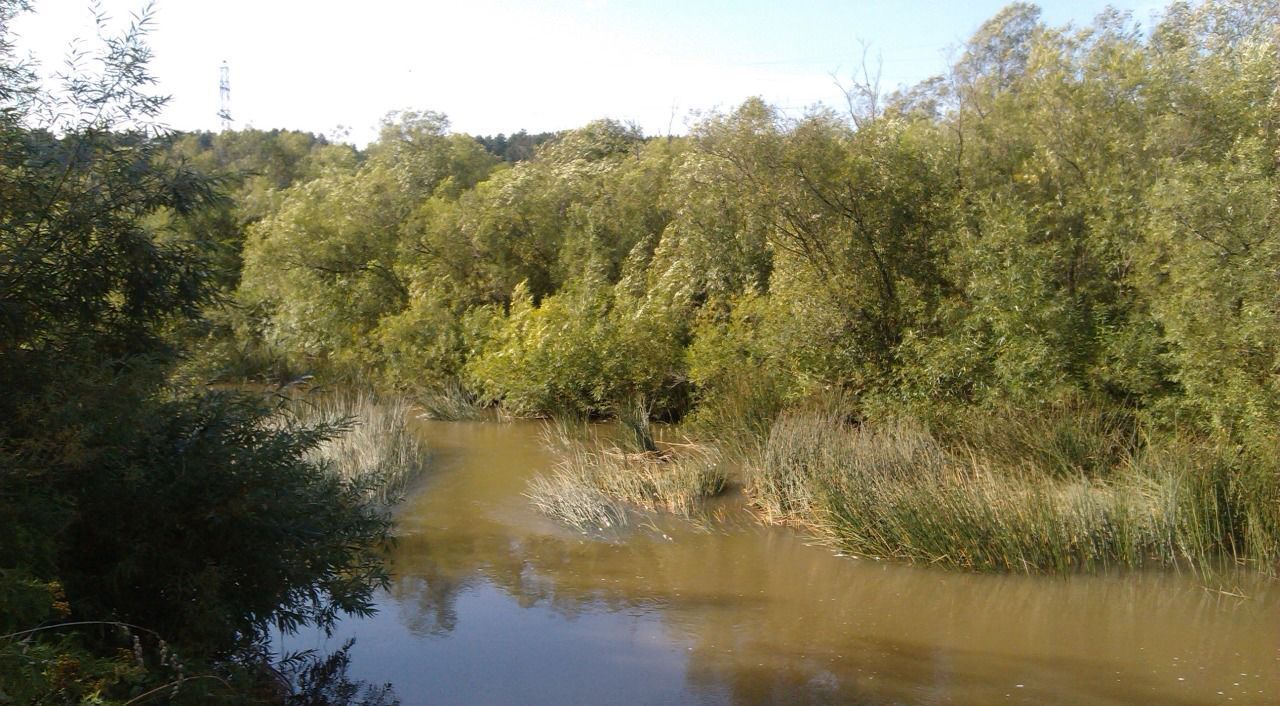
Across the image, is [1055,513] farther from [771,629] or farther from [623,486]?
[623,486]

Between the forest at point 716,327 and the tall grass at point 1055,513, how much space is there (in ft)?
0.12

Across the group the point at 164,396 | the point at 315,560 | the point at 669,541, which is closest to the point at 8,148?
the point at 164,396

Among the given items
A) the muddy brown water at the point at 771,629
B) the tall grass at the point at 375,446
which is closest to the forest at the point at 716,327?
the muddy brown water at the point at 771,629

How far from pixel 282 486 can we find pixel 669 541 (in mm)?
5667

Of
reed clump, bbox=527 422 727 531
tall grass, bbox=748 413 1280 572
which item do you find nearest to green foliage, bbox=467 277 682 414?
reed clump, bbox=527 422 727 531

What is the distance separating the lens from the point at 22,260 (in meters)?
5.72

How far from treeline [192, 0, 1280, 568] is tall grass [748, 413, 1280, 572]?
70mm

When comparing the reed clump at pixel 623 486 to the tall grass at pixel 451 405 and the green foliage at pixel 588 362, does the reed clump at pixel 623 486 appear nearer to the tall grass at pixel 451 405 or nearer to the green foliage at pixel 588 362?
the green foliage at pixel 588 362

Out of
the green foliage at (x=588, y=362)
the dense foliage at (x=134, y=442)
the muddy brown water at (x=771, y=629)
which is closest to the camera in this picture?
the dense foliage at (x=134, y=442)

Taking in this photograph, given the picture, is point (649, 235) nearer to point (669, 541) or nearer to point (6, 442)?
point (669, 541)

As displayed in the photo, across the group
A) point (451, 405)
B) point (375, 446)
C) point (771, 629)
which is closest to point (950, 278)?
point (771, 629)

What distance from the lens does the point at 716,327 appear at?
1697cm

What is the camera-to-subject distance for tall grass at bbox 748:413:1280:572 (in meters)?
9.50

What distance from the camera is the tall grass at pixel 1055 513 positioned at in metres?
9.50
